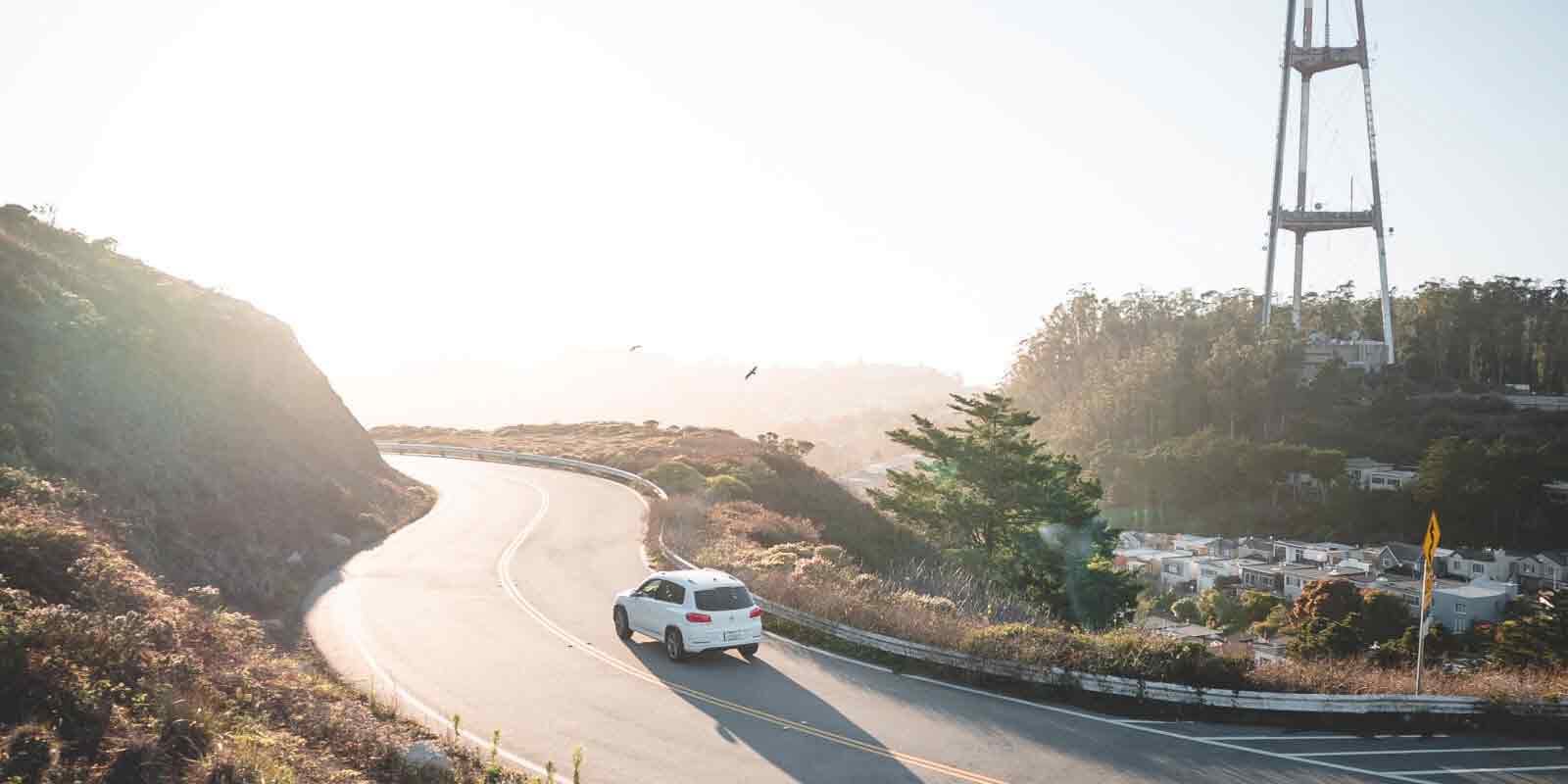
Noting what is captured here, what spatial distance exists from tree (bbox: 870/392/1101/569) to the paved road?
871 inches

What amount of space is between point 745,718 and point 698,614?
331cm

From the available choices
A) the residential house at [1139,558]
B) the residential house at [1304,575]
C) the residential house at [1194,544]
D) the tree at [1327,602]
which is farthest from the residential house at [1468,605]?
the residential house at [1194,544]

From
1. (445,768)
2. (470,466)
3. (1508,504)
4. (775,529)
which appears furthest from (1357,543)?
(445,768)

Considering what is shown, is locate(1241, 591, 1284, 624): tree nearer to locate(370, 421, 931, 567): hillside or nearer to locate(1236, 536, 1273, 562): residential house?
locate(1236, 536, 1273, 562): residential house

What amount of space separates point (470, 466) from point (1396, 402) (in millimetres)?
88067

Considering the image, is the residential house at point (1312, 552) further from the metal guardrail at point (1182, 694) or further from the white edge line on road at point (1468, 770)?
the white edge line on road at point (1468, 770)

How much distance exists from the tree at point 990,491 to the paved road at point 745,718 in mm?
22126

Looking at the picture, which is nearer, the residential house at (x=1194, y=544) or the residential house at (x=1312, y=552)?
the residential house at (x=1312, y=552)

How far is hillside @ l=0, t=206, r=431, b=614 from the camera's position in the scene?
68.9ft

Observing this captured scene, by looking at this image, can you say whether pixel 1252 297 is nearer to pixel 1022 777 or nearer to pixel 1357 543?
pixel 1357 543

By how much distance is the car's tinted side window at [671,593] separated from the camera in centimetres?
1797

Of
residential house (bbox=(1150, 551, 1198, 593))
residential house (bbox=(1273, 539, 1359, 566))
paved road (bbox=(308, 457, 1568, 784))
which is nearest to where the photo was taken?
paved road (bbox=(308, 457, 1568, 784))

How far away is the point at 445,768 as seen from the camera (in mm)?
11305

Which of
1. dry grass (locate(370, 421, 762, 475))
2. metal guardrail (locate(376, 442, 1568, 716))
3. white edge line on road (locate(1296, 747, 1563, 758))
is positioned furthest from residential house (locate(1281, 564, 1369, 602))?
white edge line on road (locate(1296, 747, 1563, 758))
